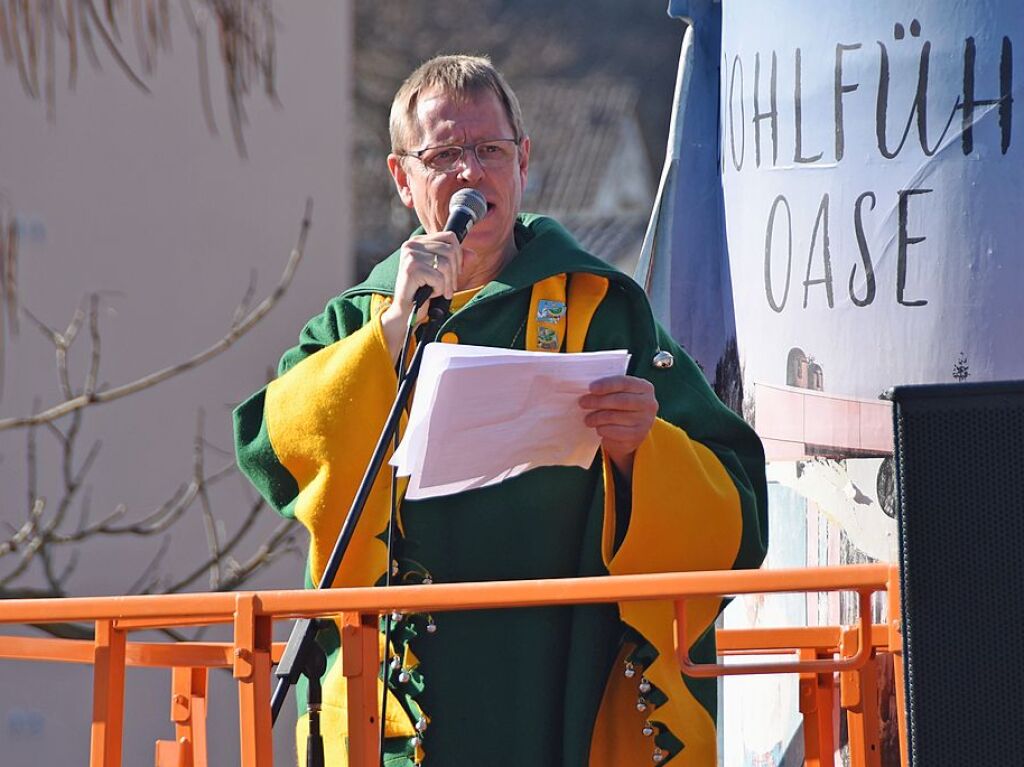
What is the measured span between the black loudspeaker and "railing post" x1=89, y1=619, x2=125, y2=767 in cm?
129

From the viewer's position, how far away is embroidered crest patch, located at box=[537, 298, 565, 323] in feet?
10.6

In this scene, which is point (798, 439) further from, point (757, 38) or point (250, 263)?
point (250, 263)

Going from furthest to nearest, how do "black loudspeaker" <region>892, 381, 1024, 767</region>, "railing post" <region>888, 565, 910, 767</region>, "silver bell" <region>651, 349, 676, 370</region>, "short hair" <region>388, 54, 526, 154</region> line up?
"short hair" <region>388, 54, 526, 154</region> → "silver bell" <region>651, 349, 676, 370</region> → "railing post" <region>888, 565, 910, 767</region> → "black loudspeaker" <region>892, 381, 1024, 767</region>

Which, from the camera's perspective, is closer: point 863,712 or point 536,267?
point 863,712

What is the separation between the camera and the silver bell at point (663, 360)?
10.3 ft

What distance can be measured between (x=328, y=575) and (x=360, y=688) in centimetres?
18

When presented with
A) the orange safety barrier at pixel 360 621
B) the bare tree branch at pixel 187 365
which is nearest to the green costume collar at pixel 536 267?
the orange safety barrier at pixel 360 621

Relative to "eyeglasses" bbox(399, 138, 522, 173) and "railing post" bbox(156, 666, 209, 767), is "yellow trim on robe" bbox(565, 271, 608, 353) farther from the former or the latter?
"railing post" bbox(156, 666, 209, 767)

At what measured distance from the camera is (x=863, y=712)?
2898 mm

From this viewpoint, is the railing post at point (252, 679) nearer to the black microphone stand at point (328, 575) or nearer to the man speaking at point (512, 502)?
the black microphone stand at point (328, 575)

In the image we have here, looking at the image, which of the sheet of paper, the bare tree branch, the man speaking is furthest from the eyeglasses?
the bare tree branch

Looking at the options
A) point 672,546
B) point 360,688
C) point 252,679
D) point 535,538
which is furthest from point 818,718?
point 252,679

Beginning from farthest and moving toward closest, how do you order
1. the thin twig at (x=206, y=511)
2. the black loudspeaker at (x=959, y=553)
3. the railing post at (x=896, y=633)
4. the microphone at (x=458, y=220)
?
1. the thin twig at (x=206, y=511)
2. the microphone at (x=458, y=220)
3. the railing post at (x=896, y=633)
4. the black loudspeaker at (x=959, y=553)

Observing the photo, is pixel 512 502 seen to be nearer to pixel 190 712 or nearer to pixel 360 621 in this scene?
pixel 360 621
